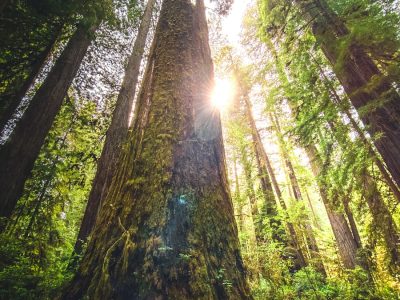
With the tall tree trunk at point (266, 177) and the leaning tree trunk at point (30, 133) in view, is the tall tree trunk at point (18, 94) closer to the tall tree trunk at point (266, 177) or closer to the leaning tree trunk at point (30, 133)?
the leaning tree trunk at point (30, 133)

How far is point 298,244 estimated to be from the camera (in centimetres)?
769

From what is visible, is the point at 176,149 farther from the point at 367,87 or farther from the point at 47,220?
the point at 47,220

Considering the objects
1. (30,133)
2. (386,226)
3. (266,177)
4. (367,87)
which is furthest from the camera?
(266,177)

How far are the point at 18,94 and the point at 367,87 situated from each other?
6.87 metres

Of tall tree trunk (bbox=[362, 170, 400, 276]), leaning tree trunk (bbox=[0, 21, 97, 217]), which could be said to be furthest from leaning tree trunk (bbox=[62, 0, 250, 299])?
leaning tree trunk (bbox=[0, 21, 97, 217])

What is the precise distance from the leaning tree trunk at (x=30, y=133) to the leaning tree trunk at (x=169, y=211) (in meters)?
3.14

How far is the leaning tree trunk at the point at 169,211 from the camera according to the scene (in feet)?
5.49

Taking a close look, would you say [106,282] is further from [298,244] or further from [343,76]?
[298,244]

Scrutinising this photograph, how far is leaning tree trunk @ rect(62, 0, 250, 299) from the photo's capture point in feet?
5.49

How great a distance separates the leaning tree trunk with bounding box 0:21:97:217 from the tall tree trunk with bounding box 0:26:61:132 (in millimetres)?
485

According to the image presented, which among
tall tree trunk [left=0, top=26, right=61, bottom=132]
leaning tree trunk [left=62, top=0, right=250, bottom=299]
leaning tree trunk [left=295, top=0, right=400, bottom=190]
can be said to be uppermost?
tall tree trunk [left=0, top=26, right=61, bottom=132]

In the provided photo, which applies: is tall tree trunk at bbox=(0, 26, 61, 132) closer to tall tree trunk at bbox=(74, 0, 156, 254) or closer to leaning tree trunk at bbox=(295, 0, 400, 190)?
tall tree trunk at bbox=(74, 0, 156, 254)

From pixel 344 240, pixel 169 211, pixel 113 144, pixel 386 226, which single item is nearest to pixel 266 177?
pixel 344 240

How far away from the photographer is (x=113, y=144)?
20.6 feet
